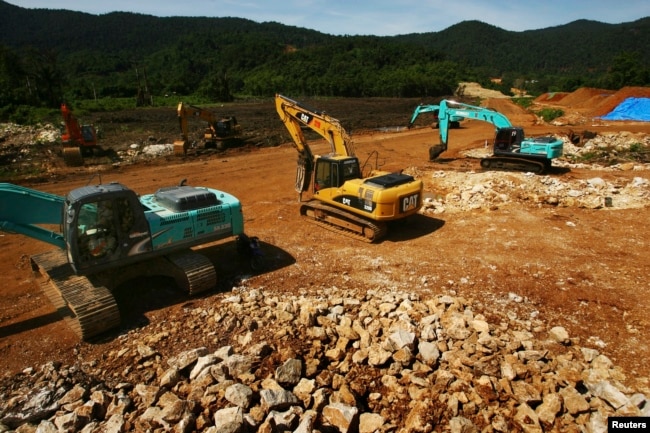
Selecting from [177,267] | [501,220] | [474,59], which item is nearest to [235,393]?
[177,267]

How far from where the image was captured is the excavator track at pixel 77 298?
20.9 ft

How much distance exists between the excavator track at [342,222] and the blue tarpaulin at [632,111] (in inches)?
1253

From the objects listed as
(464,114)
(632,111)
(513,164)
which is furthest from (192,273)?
(632,111)

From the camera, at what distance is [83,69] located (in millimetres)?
105125

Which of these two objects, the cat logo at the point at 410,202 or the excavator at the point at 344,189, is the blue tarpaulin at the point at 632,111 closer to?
the cat logo at the point at 410,202

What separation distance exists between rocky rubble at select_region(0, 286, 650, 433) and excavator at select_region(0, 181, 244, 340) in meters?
0.86

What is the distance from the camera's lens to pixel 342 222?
11086 millimetres

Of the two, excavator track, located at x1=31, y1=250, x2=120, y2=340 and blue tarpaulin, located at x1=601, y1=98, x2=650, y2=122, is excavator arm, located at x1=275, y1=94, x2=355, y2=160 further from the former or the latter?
blue tarpaulin, located at x1=601, y1=98, x2=650, y2=122

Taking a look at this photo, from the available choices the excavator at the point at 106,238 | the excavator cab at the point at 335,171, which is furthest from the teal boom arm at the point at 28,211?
the excavator cab at the point at 335,171

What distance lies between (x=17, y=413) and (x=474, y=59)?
218m

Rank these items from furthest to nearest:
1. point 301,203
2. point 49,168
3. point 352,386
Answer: point 49,168, point 301,203, point 352,386

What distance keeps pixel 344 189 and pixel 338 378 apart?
244 inches

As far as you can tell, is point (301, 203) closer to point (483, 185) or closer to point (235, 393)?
point (483, 185)

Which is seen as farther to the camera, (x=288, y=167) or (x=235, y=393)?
(x=288, y=167)
